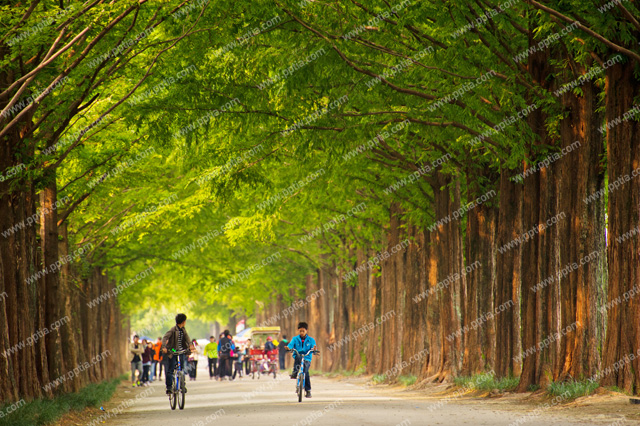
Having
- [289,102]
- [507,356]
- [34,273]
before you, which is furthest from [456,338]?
[34,273]

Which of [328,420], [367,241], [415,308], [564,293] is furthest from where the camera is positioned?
[367,241]

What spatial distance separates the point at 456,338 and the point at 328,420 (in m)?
12.2

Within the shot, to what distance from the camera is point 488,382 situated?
20.9m

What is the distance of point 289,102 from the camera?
59.9 ft

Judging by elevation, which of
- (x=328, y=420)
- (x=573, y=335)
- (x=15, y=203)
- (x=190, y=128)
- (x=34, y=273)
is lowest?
(x=328, y=420)

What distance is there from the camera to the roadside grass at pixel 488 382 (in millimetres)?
20031

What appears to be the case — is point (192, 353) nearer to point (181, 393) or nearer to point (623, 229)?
point (181, 393)

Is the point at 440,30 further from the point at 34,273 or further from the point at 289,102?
the point at 34,273

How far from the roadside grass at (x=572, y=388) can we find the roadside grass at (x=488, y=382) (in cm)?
293

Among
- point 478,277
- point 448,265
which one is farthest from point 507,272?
point 448,265

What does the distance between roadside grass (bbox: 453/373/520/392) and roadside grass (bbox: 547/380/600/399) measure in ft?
9.63

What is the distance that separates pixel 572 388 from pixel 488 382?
15.6 ft

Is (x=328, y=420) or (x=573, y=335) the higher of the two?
(x=573, y=335)

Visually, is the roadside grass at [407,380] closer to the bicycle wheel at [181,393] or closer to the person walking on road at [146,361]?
the bicycle wheel at [181,393]
